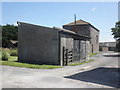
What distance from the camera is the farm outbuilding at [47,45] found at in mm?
14590

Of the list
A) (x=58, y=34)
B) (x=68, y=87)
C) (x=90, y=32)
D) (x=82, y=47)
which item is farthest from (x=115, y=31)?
(x=68, y=87)

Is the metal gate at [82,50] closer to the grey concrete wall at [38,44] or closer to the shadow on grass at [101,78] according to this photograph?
the grey concrete wall at [38,44]

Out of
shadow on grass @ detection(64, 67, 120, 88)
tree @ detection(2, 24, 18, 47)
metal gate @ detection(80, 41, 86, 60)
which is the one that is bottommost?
shadow on grass @ detection(64, 67, 120, 88)

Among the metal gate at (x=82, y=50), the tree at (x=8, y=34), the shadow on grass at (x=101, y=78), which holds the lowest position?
the shadow on grass at (x=101, y=78)

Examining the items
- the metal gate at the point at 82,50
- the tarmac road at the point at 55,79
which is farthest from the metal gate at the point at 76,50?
the tarmac road at the point at 55,79

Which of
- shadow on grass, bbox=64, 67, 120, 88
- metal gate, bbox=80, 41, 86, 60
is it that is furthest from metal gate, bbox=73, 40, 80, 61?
shadow on grass, bbox=64, 67, 120, 88

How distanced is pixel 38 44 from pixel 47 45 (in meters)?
1.22

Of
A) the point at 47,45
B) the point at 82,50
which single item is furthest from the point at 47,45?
the point at 82,50

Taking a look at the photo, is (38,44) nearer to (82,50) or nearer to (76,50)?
(76,50)

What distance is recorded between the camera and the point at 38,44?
15.6 meters

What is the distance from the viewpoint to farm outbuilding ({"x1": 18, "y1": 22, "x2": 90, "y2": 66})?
47.9 feet

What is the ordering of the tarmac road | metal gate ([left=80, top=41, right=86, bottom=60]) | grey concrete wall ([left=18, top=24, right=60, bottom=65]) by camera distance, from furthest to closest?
metal gate ([left=80, top=41, right=86, bottom=60])
grey concrete wall ([left=18, top=24, right=60, bottom=65])
the tarmac road

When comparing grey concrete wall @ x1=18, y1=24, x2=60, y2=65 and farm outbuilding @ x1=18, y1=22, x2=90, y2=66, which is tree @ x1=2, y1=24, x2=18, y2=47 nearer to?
grey concrete wall @ x1=18, y1=24, x2=60, y2=65

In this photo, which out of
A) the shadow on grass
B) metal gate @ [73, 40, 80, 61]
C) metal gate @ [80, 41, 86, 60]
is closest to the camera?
the shadow on grass
